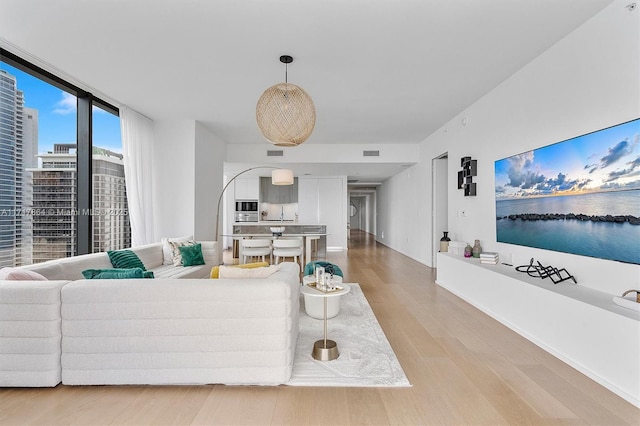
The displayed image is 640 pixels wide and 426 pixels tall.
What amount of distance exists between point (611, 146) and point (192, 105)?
17.2 ft

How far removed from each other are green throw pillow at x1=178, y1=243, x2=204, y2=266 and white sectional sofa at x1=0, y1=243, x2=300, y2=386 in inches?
97.0

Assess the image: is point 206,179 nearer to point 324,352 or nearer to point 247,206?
point 247,206

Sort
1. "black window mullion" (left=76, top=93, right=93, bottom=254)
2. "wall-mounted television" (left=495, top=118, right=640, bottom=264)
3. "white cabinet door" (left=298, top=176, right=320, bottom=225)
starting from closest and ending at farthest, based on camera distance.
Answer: "wall-mounted television" (left=495, top=118, right=640, bottom=264) < "black window mullion" (left=76, top=93, right=93, bottom=254) < "white cabinet door" (left=298, top=176, right=320, bottom=225)

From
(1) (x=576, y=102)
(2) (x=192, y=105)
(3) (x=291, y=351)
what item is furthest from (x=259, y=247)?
(1) (x=576, y=102)

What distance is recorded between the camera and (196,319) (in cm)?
224

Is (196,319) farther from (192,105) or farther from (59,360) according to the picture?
(192,105)

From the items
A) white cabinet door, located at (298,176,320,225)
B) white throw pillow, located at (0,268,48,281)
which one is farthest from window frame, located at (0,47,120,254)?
white cabinet door, located at (298,176,320,225)

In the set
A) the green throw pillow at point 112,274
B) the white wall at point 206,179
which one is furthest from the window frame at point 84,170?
the green throw pillow at point 112,274

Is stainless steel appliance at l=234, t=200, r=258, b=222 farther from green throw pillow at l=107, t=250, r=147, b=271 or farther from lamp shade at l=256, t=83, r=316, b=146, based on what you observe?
lamp shade at l=256, t=83, r=316, b=146

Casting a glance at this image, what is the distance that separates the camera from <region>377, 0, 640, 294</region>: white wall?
253cm

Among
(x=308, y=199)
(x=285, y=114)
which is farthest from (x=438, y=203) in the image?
(x=308, y=199)

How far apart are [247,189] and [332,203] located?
2874mm

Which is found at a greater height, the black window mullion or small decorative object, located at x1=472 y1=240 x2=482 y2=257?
the black window mullion

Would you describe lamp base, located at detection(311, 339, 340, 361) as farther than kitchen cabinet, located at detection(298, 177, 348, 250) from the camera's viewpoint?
No
